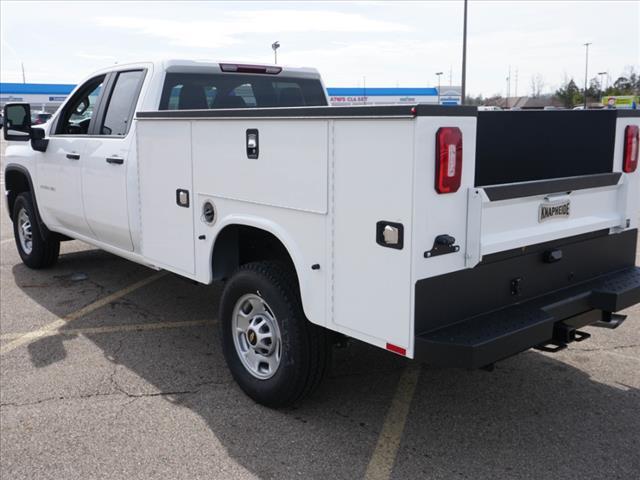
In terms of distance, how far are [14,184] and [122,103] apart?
2.81m

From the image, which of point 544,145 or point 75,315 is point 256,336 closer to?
point 544,145

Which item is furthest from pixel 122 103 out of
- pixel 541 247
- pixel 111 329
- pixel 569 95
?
pixel 569 95

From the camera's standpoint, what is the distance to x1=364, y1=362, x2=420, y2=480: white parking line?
3471 mm

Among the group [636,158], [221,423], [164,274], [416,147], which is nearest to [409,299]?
[416,147]

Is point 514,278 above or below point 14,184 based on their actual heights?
below

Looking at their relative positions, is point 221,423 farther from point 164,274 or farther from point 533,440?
point 164,274

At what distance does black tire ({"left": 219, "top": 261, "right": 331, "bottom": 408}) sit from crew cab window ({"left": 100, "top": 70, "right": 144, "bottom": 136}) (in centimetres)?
200

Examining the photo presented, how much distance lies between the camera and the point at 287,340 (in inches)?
151

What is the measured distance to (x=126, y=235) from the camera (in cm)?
543

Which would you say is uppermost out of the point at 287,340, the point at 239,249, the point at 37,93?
the point at 37,93

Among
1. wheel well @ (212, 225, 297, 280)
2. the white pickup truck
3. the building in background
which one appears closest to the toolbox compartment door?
the white pickup truck

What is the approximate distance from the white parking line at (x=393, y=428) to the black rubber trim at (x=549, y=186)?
144 cm

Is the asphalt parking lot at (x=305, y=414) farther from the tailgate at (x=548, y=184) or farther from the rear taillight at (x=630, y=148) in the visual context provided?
the rear taillight at (x=630, y=148)

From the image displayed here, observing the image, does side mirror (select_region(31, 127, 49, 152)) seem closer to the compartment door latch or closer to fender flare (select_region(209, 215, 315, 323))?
fender flare (select_region(209, 215, 315, 323))
